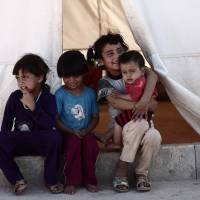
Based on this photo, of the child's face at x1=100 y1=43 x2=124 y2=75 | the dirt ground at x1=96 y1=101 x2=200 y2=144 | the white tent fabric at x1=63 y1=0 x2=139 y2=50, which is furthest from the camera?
the white tent fabric at x1=63 y1=0 x2=139 y2=50

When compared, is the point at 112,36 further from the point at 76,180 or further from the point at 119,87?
the point at 76,180

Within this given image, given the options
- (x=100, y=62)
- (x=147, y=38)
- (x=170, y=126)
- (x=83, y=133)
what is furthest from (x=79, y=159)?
(x=170, y=126)

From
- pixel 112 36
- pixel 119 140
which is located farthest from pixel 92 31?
pixel 119 140

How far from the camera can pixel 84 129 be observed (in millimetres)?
3756

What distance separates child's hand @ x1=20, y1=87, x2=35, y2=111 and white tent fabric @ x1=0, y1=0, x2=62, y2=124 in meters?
0.23

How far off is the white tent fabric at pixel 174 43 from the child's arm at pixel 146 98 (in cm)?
12

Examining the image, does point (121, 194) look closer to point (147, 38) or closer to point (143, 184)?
point (143, 184)

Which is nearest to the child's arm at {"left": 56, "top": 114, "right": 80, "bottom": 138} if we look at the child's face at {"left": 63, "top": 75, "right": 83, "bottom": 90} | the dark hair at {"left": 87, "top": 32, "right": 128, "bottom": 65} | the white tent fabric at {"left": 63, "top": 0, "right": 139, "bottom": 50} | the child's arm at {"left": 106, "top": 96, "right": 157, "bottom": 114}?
the child's face at {"left": 63, "top": 75, "right": 83, "bottom": 90}

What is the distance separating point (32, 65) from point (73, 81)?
0.93ft

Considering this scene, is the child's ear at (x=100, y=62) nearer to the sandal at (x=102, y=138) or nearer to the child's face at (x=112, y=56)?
the child's face at (x=112, y=56)

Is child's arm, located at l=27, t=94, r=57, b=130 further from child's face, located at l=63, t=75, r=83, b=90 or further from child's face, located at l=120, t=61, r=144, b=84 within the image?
child's face, located at l=120, t=61, r=144, b=84

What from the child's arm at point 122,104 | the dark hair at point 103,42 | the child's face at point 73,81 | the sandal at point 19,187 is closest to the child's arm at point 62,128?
the child's face at point 73,81

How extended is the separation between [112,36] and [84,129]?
681mm

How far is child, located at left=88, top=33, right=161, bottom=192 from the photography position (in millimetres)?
3611
